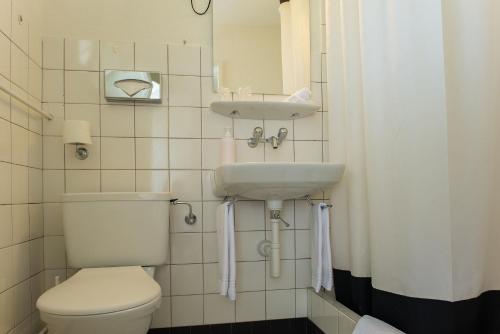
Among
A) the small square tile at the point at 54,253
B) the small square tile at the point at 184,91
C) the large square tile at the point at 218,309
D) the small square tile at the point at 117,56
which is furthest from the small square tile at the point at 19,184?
the large square tile at the point at 218,309

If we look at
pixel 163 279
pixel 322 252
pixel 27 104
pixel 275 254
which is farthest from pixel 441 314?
pixel 27 104

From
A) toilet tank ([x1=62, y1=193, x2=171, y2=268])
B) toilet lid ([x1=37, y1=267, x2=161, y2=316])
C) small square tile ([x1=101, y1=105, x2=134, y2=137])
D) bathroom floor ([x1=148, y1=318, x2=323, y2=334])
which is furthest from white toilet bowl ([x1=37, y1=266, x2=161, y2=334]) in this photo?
A: small square tile ([x1=101, y1=105, x2=134, y2=137])

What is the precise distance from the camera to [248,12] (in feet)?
5.91

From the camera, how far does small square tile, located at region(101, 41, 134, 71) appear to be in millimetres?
1669

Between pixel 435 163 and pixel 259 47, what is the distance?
1.15 meters

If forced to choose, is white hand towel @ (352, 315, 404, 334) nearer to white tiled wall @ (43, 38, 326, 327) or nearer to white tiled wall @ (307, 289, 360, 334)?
white tiled wall @ (307, 289, 360, 334)

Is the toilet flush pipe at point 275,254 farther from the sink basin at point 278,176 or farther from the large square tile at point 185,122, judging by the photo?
the large square tile at point 185,122

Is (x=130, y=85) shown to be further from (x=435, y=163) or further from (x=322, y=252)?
(x=435, y=163)

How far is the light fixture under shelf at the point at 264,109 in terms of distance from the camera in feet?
5.40

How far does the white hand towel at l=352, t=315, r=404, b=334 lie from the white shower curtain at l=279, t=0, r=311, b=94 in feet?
3.79

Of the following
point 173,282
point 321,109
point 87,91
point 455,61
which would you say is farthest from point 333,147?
point 87,91

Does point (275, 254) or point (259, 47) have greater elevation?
point (259, 47)

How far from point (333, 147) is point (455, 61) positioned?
27.8 inches

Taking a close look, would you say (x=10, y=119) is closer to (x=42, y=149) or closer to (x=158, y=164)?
(x=42, y=149)
